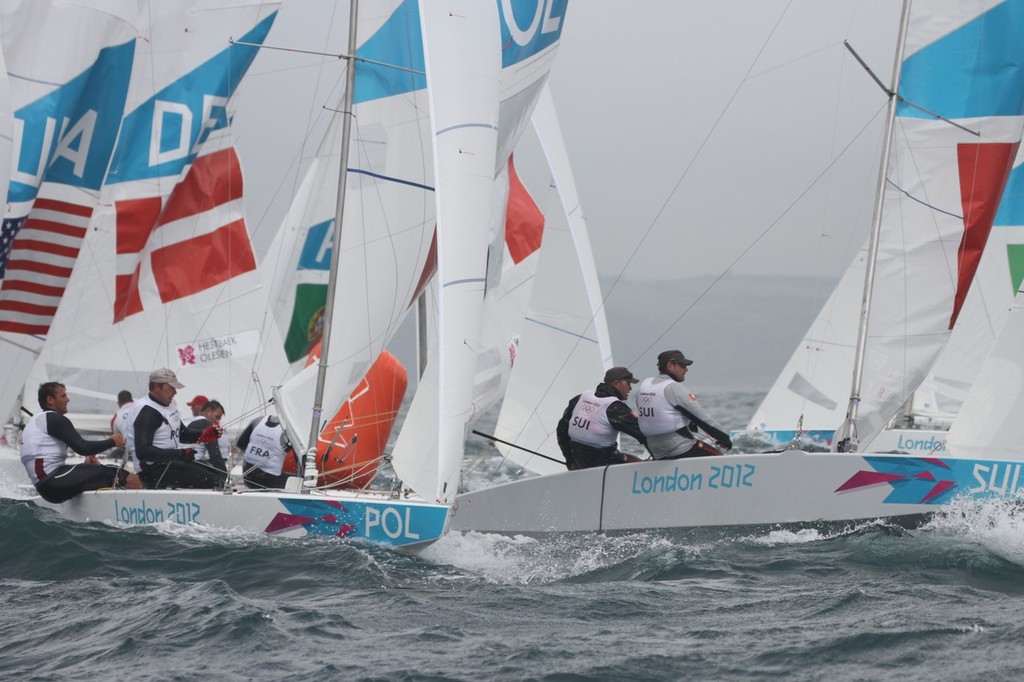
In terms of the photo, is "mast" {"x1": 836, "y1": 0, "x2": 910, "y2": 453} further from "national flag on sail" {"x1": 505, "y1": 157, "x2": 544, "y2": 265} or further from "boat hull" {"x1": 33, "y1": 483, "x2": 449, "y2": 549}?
"boat hull" {"x1": 33, "y1": 483, "x2": 449, "y2": 549}

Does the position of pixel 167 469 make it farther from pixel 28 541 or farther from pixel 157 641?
pixel 157 641

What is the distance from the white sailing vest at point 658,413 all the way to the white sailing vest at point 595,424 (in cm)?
34

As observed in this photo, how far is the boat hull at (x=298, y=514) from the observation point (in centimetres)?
701

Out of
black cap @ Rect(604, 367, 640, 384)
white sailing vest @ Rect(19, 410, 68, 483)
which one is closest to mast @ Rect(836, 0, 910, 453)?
black cap @ Rect(604, 367, 640, 384)

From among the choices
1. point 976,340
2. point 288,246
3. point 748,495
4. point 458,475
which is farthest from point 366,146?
point 976,340

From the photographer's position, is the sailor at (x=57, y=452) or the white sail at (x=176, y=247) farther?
the white sail at (x=176, y=247)

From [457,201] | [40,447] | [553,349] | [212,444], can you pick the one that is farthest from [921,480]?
[40,447]

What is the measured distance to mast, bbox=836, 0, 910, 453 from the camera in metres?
8.72

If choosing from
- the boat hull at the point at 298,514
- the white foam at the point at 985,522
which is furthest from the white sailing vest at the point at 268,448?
the white foam at the point at 985,522

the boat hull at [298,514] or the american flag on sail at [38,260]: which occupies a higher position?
the american flag on sail at [38,260]

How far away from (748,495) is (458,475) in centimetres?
180

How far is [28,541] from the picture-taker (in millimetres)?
7379

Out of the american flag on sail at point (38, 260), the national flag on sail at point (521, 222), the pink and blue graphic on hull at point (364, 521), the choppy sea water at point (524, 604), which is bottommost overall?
the choppy sea water at point (524, 604)

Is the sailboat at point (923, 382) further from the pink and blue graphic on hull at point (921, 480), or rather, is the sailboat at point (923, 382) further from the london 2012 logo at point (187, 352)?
the london 2012 logo at point (187, 352)
